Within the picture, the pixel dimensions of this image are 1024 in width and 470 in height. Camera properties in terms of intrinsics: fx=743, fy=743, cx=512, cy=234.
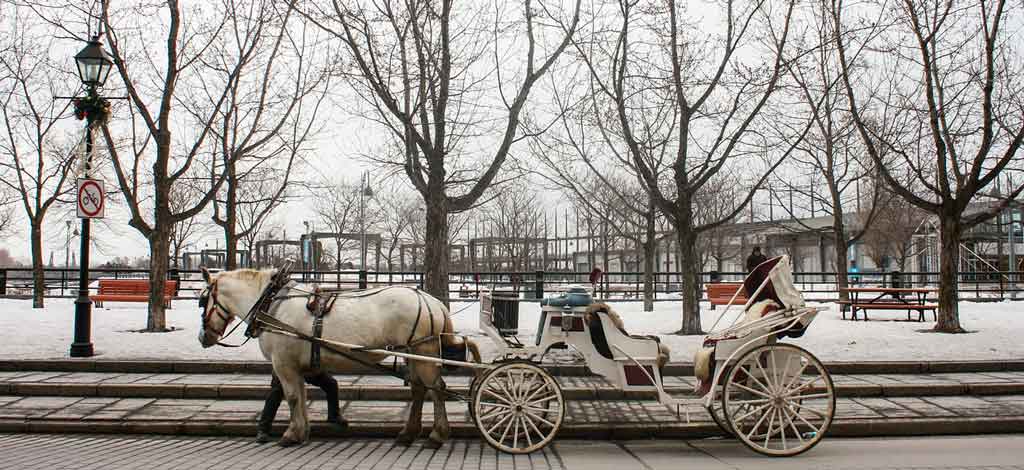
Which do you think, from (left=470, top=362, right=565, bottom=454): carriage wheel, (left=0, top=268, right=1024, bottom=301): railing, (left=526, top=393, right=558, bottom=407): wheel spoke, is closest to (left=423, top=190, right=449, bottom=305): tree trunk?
(left=0, top=268, right=1024, bottom=301): railing

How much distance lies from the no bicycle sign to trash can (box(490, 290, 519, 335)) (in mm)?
6743

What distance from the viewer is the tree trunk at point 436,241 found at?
39.9 ft

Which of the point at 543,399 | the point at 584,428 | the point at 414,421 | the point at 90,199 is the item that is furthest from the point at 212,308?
the point at 90,199

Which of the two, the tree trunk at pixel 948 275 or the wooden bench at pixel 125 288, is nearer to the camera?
the tree trunk at pixel 948 275

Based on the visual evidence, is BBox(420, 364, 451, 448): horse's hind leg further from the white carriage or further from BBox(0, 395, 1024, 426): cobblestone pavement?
BBox(0, 395, 1024, 426): cobblestone pavement

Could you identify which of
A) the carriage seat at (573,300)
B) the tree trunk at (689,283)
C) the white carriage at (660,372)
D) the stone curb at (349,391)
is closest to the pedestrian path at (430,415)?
the stone curb at (349,391)

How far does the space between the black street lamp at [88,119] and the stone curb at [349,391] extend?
1643 millimetres

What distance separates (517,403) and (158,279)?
1002 cm

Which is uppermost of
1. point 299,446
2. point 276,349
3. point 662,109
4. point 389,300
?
point 662,109

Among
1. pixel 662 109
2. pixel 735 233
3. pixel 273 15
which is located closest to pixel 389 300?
pixel 273 15

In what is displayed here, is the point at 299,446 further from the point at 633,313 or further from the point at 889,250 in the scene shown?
the point at 889,250

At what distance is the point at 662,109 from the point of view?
689 inches

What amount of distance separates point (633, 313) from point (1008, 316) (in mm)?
8275

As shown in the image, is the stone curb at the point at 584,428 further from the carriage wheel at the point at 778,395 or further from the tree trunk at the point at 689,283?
the tree trunk at the point at 689,283
